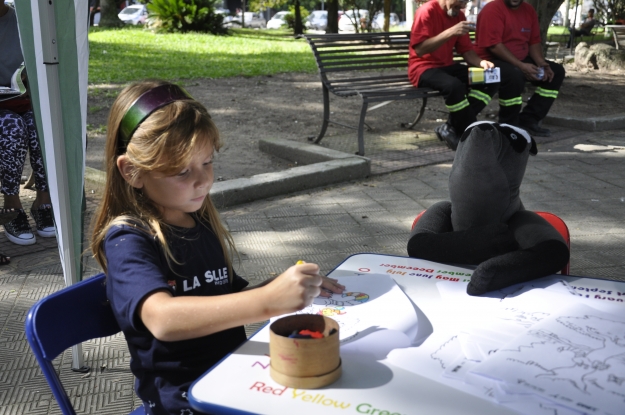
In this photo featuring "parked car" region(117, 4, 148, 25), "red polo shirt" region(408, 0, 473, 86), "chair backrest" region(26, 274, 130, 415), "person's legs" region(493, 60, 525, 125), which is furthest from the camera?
"parked car" region(117, 4, 148, 25)

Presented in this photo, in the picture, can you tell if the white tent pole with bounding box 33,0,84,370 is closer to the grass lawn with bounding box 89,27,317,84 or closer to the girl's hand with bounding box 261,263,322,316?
the girl's hand with bounding box 261,263,322,316

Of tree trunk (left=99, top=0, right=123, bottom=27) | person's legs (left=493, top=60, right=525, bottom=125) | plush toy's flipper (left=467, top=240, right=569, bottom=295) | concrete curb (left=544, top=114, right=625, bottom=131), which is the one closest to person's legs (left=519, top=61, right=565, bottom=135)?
person's legs (left=493, top=60, right=525, bottom=125)

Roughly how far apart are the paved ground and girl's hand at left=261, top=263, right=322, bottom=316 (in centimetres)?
142

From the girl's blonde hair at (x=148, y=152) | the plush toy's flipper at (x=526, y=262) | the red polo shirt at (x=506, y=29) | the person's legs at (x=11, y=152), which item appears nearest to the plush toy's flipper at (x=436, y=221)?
the plush toy's flipper at (x=526, y=262)

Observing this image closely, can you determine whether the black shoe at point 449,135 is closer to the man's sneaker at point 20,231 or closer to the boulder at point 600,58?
the man's sneaker at point 20,231

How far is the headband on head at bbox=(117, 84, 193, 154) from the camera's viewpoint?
1.64m

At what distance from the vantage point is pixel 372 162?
6.18 metres

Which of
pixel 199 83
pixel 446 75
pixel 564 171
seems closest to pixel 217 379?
pixel 564 171

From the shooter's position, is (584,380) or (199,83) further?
(199,83)

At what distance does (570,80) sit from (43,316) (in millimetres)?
10689

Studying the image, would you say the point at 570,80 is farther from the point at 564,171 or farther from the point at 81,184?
the point at 81,184

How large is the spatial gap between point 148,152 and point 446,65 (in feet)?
18.5

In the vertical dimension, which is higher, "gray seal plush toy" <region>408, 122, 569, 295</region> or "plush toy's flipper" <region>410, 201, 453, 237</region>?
"gray seal plush toy" <region>408, 122, 569, 295</region>

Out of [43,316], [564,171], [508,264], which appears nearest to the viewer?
[43,316]
